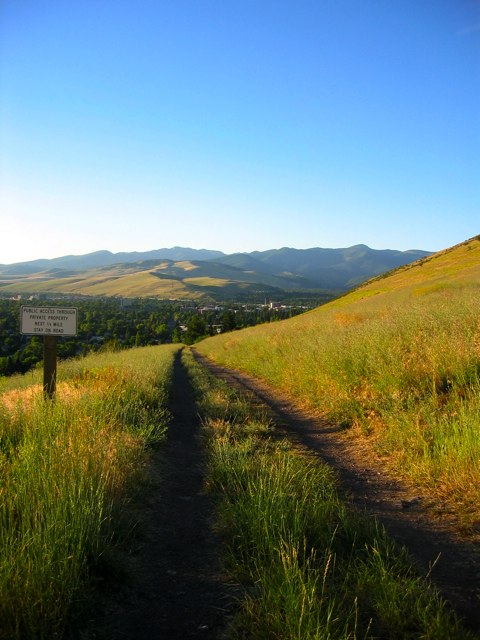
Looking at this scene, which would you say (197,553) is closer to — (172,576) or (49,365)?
(172,576)

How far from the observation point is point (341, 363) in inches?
374

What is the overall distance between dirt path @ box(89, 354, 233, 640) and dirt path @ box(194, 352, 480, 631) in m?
1.48

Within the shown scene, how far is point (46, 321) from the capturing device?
303 inches

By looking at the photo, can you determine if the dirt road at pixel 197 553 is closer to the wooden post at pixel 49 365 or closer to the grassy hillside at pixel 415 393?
the grassy hillside at pixel 415 393

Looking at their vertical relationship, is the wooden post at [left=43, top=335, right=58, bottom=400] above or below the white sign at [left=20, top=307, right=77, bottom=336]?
below

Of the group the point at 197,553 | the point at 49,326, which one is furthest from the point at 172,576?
the point at 49,326

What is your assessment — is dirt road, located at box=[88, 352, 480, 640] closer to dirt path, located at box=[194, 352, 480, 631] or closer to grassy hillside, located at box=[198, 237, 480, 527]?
dirt path, located at box=[194, 352, 480, 631]

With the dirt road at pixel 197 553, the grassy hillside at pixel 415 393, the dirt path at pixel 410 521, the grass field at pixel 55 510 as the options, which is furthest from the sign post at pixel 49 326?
the grassy hillside at pixel 415 393

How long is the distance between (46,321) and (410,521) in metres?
6.05

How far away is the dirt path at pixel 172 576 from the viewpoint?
2.93 metres

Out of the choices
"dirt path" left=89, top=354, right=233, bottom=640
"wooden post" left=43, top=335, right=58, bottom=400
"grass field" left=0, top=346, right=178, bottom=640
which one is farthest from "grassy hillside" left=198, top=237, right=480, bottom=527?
"wooden post" left=43, top=335, right=58, bottom=400

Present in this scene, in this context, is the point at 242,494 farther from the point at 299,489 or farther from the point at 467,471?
the point at 467,471

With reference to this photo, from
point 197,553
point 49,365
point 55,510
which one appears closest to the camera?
point 55,510

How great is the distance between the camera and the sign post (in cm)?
765
